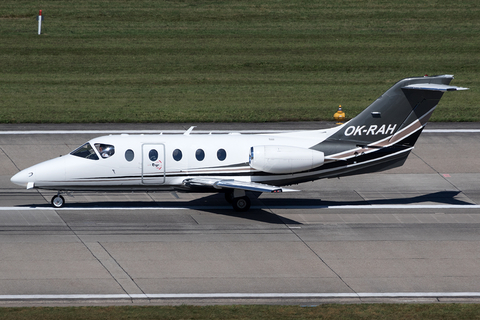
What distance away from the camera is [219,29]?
5612cm

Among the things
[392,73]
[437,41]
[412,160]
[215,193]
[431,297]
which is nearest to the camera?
[431,297]

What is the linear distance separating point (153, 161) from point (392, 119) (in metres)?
8.70

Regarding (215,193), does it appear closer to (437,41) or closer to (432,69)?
(432,69)

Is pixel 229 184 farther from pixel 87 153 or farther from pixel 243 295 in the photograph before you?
pixel 243 295

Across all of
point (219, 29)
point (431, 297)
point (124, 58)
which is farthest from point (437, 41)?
point (431, 297)

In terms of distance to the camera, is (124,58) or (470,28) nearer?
(124,58)

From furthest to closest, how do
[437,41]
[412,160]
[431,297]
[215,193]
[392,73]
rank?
[437,41]
[392,73]
[412,160]
[215,193]
[431,297]

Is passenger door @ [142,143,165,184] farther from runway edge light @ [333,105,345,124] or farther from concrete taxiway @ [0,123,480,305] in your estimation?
runway edge light @ [333,105,345,124]

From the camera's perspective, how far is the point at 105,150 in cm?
2444

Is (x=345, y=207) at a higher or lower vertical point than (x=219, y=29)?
lower

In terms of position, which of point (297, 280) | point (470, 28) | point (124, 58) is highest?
point (124, 58)

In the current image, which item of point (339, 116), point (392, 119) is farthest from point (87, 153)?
point (339, 116)

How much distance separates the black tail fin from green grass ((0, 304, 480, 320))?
880 centimetres

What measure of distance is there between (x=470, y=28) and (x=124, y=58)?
28.3 metres
